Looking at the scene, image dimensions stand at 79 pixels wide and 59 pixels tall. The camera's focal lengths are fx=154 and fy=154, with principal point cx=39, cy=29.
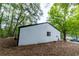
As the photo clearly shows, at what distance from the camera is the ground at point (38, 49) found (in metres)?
1.93

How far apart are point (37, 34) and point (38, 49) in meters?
0.19

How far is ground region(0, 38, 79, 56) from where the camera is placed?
6.32 feet

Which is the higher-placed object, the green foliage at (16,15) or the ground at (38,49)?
the green foliage at (16,15)

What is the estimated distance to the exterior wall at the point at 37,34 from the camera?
193 centimetres

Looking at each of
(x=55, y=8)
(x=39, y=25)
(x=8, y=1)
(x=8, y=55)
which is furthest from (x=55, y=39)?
(x=8, y=1)

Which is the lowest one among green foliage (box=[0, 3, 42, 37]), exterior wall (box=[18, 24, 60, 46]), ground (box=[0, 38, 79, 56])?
ground (box=[0, 38, 79, 56])

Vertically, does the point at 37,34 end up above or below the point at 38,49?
above

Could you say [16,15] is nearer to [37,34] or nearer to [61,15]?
[37,34]

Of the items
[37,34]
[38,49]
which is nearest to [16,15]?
[37,34]

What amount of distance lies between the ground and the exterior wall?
0.19ft

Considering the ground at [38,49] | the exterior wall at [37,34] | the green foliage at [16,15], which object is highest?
the green foliage at [16,15]

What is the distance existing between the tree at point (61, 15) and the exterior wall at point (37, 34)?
0.25 feet

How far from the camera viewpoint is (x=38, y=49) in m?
1.95

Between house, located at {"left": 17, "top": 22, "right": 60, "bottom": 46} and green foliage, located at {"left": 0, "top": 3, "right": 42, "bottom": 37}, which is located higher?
green foliage, located at {"left": 0, "top": 3, "right": 42, "bottom": 37}
